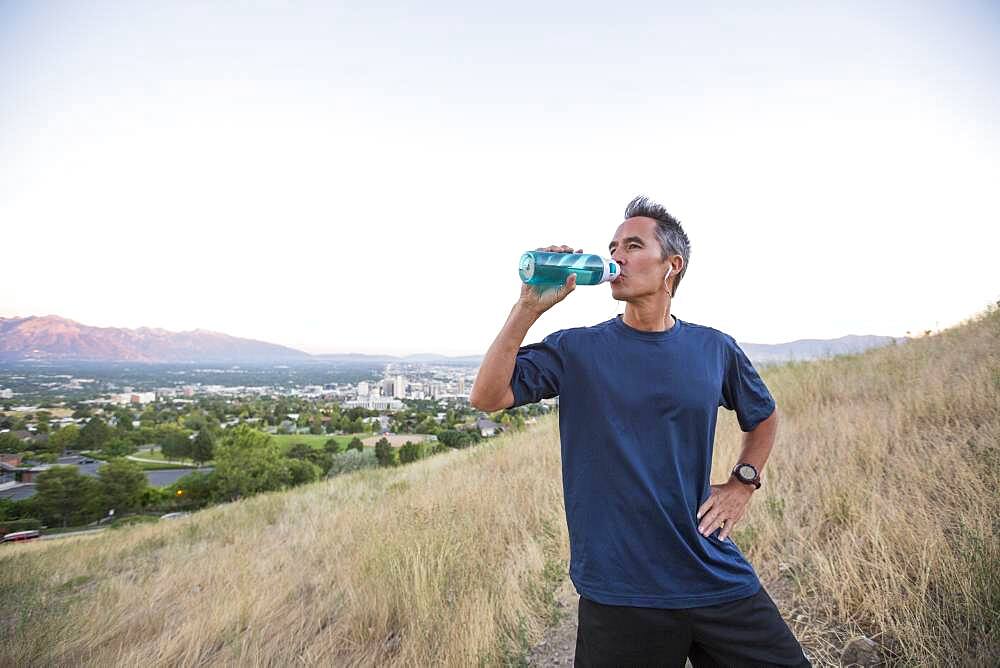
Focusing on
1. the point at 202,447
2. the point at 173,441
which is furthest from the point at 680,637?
the point at 202,447

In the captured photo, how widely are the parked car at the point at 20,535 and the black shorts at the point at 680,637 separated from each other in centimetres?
1418

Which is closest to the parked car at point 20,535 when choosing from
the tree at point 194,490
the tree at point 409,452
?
the tree at point 194,490

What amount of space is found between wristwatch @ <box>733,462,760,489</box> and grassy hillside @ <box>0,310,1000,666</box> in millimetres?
1130

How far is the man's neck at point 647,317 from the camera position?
1.86 m

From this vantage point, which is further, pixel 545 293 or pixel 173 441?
pixel 173 441

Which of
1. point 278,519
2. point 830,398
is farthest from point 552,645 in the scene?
point 278,519

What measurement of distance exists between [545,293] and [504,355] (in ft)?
0.82

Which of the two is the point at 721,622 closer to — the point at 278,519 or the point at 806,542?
the point at 806,542

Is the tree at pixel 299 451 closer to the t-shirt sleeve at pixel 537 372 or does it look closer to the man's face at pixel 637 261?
the t-shirt sleeve at pixel 537 372

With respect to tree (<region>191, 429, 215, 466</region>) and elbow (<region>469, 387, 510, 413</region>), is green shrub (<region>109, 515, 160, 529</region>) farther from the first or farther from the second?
elbow (<region>469, 387, 510, 413</region>)

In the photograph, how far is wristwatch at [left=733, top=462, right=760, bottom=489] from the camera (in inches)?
77.8

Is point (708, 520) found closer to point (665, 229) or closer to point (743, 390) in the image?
point (743, 390)

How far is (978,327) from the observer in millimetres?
8109

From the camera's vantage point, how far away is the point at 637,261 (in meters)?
1.90
